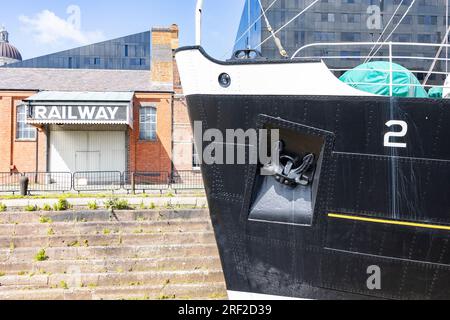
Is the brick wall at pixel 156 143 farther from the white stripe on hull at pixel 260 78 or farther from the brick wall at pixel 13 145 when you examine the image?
the white stripe on hull at pixel 260 78

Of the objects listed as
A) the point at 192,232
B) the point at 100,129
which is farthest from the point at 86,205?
the point at 100,129

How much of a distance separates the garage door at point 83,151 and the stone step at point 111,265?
12343 millimetres

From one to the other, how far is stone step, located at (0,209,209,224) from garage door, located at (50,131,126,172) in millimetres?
11046

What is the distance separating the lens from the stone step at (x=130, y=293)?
7809 mm

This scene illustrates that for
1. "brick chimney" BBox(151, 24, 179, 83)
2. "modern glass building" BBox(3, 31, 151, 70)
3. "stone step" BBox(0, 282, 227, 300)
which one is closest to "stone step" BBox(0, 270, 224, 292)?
"stone step" BBox(0, 282, 227, 300)

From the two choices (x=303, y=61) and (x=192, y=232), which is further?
(x=192, y=232)

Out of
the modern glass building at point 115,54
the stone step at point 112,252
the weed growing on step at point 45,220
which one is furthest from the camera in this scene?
the modern glass building at point 115,54

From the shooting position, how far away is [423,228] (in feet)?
15.2

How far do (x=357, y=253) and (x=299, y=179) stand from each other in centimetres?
117

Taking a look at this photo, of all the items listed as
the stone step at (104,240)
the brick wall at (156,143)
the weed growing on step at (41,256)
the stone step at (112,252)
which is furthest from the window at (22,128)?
the weed growing on step at (41,256)

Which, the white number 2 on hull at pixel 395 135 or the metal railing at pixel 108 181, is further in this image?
the metal railing at pixel 108 181

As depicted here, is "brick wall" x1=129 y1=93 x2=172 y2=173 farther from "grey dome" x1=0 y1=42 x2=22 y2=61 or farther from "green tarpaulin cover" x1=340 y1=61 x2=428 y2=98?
"grey dome" x1=0 y1=42 x2=22 y2=61

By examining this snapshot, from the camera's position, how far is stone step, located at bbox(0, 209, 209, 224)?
371 inches
